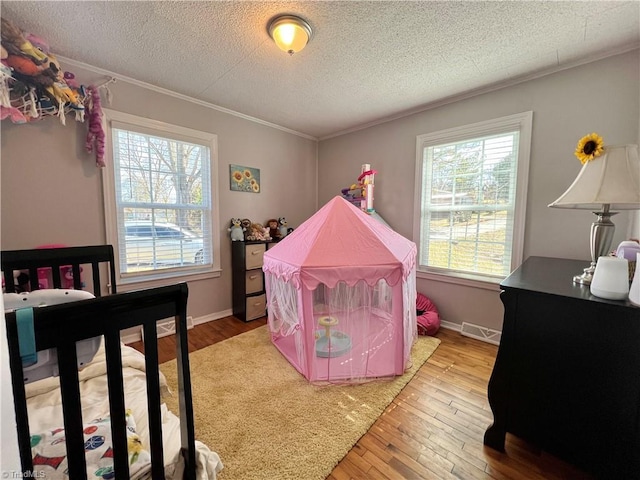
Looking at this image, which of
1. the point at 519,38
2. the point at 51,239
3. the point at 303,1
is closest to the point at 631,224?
the point at 519,38

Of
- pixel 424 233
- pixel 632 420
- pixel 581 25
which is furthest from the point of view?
pixel 424 233

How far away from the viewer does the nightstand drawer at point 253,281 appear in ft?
10.4

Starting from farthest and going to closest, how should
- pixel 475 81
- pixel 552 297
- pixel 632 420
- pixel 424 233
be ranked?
pixel 424 233 → pixel 475 81 → pixel 552 297 → pixel 632 420

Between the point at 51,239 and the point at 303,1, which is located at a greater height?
the point at 303,1

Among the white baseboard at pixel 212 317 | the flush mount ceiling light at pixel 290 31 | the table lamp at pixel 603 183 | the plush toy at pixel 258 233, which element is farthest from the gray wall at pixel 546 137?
the white baseboard at pixel 212 317

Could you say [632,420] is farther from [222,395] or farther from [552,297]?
[222,395]

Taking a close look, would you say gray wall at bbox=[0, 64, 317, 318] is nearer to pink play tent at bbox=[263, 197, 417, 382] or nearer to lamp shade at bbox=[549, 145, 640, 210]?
pink play tent at bbox=[263, 197, 417, 382]

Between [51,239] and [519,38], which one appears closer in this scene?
[519,38]

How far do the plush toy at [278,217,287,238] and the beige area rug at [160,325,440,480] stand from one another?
1.67 meters

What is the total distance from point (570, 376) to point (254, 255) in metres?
2.82

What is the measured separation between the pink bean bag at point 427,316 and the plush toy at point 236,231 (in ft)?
7.39

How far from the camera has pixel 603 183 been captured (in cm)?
127

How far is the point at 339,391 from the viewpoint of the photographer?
6.37 feet

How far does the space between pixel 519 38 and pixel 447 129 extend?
1014 mm
